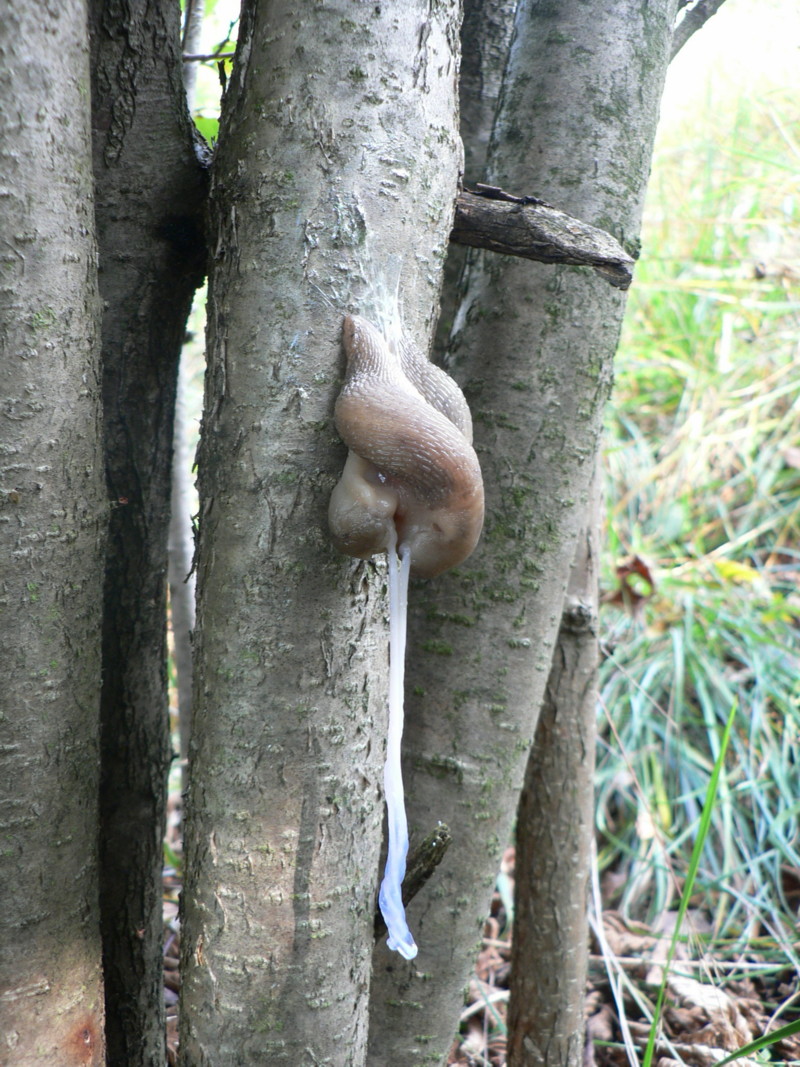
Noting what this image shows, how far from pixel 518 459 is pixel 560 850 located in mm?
929

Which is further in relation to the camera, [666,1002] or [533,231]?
[666,1002]

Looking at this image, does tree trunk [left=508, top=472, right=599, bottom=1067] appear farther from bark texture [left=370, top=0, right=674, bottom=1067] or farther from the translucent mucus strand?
the translucent mucus strand

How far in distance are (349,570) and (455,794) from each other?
0.59 metres

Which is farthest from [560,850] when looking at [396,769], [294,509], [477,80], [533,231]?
[477,80]

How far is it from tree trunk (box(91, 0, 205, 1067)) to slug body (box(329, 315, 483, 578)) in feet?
1.40

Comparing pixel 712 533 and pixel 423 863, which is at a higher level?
pixel 423 863

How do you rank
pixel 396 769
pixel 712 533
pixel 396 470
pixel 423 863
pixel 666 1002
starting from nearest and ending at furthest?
pixel 396 470 → pixel 396 769 → pixel 423 863 → pixel 666 1002 → pixel 712 533

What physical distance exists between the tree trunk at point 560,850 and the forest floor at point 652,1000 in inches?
9.4

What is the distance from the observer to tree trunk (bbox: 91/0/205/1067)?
4.24 ft

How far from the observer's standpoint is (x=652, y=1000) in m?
2.49

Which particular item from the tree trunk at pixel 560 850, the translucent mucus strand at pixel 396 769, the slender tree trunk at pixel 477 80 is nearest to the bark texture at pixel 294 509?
the translucent mucus strand at pixel 396 769

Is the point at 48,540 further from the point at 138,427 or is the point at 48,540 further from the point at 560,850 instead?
the point at 560,850

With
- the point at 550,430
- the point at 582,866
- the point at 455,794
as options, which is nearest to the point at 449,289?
the point at 550,430

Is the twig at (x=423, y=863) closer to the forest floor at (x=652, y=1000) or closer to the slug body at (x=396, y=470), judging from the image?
the slug body at (x=396, y=470)
